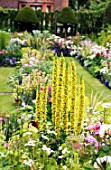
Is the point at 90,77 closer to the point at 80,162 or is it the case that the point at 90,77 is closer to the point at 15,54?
the point at 15,54

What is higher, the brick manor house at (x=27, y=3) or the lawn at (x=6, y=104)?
the brick manor house at (x=27, y=3)

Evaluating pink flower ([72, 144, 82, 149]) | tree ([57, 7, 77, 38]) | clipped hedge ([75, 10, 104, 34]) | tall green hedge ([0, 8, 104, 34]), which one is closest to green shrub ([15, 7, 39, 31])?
tall green hedge ([0, 8, 104, 34])

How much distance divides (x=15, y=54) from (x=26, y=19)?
824cm

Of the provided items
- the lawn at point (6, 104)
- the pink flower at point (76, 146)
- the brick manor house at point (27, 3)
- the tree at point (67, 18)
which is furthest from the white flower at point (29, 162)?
the brick manor house at point (27, 3)

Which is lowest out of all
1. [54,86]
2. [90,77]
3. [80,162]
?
[90,77]

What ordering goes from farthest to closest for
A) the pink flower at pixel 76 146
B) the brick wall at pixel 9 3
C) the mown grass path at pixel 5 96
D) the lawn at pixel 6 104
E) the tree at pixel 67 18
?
the brick wall at pixel 9 3, the tree at pixel 67 18, the mown grass path at pixel 5 96, the lawn at pixel 6 104, the pink flower at pixel 76 146

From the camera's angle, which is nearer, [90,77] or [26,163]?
[26,163]

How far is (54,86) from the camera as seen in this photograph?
6316mm

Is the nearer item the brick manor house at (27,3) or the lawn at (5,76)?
the lawn at (5,76)

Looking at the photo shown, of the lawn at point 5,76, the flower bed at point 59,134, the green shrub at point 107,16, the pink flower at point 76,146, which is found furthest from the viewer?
the green shrub at point 107,16

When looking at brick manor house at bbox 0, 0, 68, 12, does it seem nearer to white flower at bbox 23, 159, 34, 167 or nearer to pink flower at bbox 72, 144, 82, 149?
pink flower at bbox 72, 144, 82, 149

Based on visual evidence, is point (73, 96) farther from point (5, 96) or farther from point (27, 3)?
point (27, 3)

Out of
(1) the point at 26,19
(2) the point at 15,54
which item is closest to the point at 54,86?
(2) the point at 15,54

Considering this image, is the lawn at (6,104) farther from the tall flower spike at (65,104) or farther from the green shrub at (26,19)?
the green shrub at (26,19)
